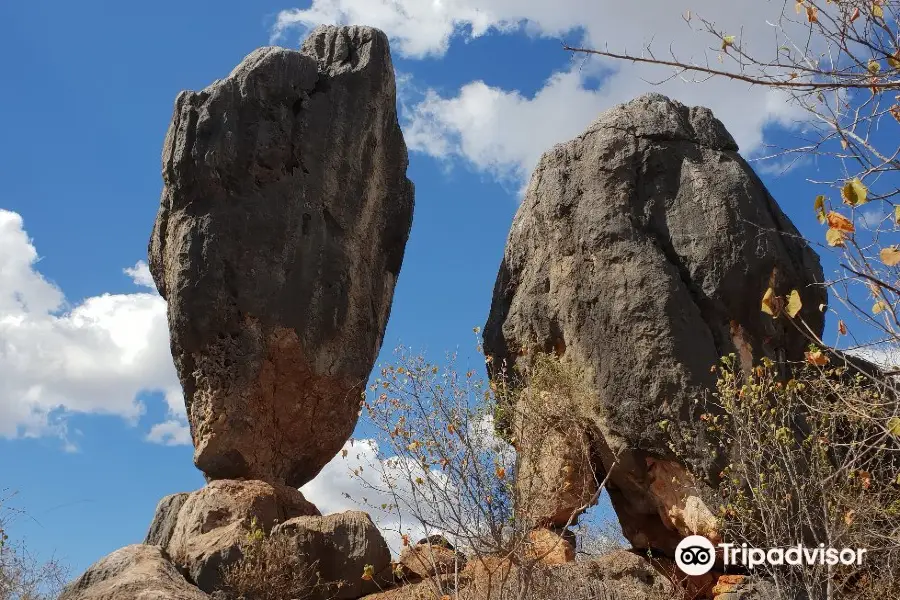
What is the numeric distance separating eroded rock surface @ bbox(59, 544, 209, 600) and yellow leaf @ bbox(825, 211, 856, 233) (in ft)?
19.0

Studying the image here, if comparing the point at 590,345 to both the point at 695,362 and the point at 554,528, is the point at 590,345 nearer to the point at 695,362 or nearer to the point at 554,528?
the point at 695,362

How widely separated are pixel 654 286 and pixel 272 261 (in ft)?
17.2

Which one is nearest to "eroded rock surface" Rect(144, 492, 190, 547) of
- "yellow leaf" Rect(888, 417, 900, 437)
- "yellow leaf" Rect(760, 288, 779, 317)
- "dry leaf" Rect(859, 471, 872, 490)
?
"dry leaf" Rect(859, 471, 872, 490)

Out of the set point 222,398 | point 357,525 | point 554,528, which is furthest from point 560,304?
point 222,398

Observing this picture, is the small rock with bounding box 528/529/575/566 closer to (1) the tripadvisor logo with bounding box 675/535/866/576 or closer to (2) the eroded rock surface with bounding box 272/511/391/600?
(1) the tripadvisor logo with bounding box 675/535/866/576

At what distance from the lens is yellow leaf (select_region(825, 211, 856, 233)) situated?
10.7 feet

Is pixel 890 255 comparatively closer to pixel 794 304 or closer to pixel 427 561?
pixel 794 304

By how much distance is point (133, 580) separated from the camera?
7.46 metres

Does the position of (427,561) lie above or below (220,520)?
below

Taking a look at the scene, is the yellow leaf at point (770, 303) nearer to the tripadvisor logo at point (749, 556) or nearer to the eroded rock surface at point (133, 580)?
the tripadvisor logo at point (749, 556)

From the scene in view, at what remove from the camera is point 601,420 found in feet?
34.8

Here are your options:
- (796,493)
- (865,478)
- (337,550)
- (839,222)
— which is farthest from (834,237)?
(337,550)

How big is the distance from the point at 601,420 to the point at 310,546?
383 centimetres

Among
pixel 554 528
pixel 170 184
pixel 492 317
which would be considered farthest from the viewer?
pixel 492 317
